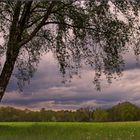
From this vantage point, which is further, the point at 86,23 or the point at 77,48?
the point at 77,48

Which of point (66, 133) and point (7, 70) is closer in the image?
point (66, 133)

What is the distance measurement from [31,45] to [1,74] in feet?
21.1

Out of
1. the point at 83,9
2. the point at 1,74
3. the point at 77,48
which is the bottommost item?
the point at 1,74

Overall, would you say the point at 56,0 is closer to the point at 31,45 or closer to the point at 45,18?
the point at 45,18

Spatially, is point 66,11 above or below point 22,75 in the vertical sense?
above

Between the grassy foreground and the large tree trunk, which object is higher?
the large tree trunk

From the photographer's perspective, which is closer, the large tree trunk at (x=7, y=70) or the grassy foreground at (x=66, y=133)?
the grassy foreground at (x=66, y=133)

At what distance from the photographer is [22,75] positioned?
32.2 m

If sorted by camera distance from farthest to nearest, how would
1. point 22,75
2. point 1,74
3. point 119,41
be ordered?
1. point 22,75
2. point 119,41
3. point 1,74

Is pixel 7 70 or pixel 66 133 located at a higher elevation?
pixel 7 70

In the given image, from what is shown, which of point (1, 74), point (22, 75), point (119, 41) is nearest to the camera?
point (1, 74)

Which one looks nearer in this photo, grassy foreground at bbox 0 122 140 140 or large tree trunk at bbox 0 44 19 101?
grassy foreground at bbox 0 122 140 140

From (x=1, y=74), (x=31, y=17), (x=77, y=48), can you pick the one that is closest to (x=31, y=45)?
(x=31, y=17)

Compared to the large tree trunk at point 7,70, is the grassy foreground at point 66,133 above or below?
below
